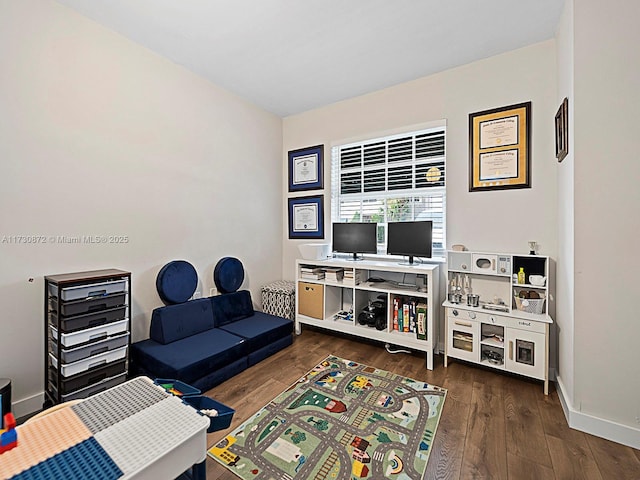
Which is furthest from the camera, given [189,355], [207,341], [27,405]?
[207,341]

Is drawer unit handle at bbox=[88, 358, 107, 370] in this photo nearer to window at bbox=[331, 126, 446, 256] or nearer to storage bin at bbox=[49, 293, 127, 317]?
storage bin at bbox=[49, 293, 127, 317]

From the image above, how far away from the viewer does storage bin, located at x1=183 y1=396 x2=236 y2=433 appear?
112 cm

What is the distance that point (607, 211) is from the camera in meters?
1.79

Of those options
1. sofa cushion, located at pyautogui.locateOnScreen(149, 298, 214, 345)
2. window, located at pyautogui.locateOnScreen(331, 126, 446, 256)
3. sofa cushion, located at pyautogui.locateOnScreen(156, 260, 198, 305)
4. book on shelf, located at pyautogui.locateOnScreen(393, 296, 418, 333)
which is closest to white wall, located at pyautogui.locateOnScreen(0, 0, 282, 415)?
sofa cushion, located at pyautogui.locateOnScreen(156, 260, 198, 305)

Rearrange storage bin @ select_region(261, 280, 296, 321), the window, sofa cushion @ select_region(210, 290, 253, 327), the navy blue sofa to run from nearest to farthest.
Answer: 1. the navy blue sofa
2. sofa cushion @ select_region(210, 290, 253, 327)
3. the window
4. storage bin @ select_region(261, 280, 296, 321)

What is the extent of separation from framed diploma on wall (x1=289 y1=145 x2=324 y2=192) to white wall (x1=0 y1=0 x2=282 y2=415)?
801 mm

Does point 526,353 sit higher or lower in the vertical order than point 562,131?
lower

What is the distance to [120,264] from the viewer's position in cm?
251

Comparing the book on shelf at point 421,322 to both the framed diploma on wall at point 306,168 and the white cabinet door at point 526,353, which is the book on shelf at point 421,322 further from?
the framed diploma on wall at point 306,168

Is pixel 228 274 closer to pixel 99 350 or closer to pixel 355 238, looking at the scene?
pixel 99 350

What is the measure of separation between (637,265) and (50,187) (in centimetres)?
386

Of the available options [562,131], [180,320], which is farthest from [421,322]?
[180,320]

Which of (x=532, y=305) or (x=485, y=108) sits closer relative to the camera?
(x=532, y=305)

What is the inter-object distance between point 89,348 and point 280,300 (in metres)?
1.97
